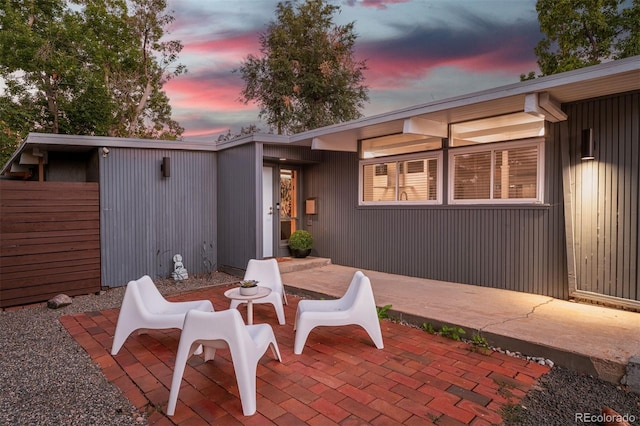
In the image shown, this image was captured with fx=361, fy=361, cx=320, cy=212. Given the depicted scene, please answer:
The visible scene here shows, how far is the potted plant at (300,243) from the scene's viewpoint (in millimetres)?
7540

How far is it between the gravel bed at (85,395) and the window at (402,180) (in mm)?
3568

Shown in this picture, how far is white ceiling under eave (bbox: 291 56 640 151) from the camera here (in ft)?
11.4

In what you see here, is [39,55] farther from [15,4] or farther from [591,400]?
[591,400]

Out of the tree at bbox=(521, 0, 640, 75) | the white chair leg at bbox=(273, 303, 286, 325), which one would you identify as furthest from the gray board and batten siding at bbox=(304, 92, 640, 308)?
the tree at bbox=(521, 0, 640, 75)

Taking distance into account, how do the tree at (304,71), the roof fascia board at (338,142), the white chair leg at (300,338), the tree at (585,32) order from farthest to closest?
1. the tree at (304,71)
2. the tree at (585,32)
3. the roof fascia board at (338,142)
4. the white chair leg at (300,338)

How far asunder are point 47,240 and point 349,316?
4751 mm

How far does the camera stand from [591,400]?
2.49m

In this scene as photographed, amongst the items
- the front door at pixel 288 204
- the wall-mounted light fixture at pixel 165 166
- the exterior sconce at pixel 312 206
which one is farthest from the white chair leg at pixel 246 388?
the exterior sconce at pixel 312 206

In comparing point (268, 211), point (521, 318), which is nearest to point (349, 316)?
point (521, 318)

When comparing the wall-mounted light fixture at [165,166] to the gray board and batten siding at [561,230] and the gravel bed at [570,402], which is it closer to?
the gray board and batten siding at [561,230]

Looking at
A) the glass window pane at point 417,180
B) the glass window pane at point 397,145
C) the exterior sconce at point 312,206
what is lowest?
the exterior sconce at point 312,206

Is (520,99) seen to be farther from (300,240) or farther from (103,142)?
(103,142)

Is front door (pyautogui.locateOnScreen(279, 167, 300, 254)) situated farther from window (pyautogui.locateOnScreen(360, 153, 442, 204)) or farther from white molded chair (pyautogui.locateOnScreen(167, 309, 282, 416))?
white molded chair (pyautogui.locateOnScreen(167, 309, 282, 416))

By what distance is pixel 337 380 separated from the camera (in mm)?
2732
